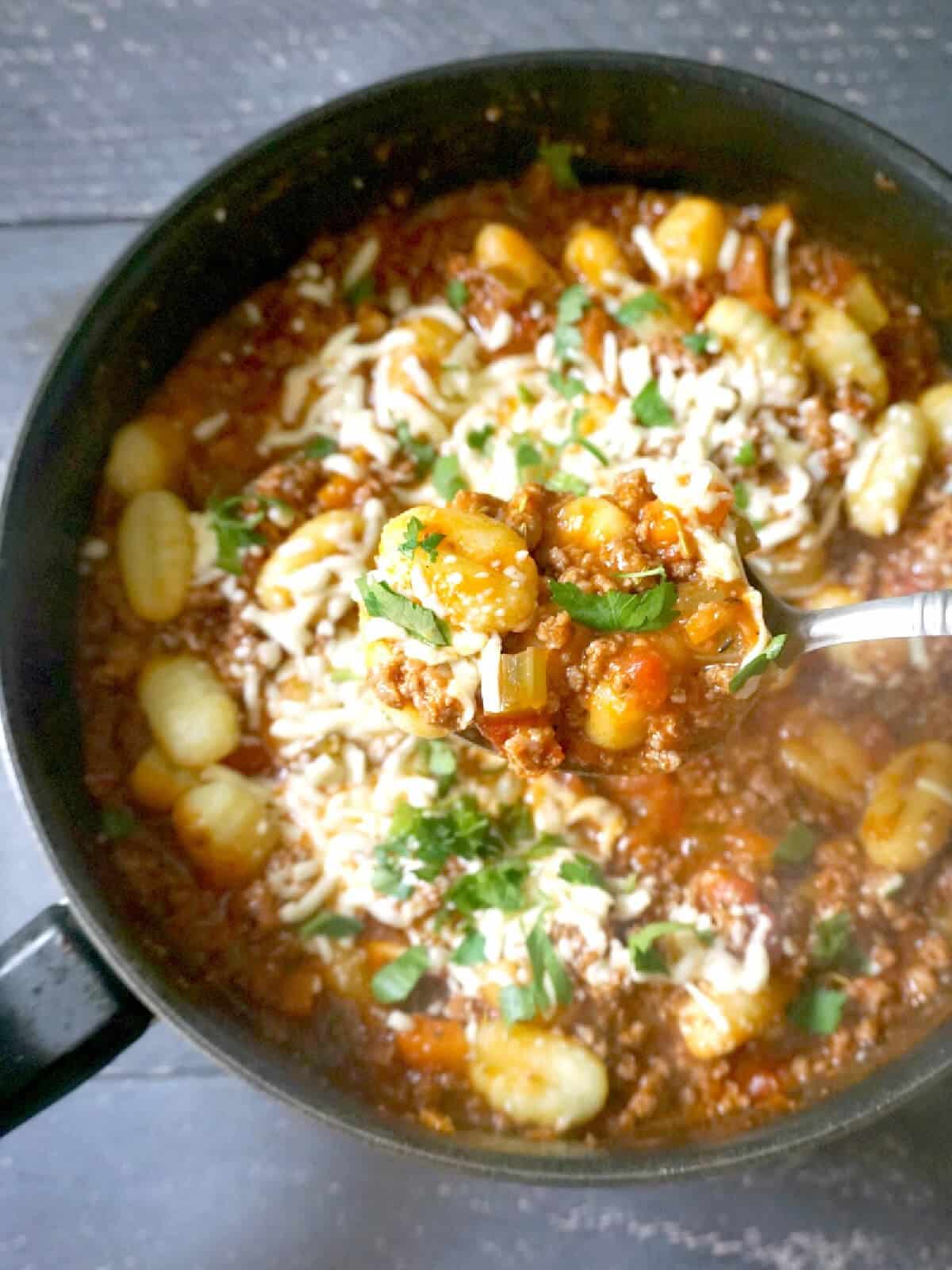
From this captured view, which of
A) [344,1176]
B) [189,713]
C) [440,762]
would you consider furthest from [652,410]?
[344,1176]

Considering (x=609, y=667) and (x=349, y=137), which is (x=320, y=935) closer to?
(x=609, y=667)

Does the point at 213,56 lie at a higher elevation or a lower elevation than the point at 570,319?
higher

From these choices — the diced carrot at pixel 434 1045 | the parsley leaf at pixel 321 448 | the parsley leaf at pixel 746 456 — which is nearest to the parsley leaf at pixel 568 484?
the parsley leaf at pixel 746 456

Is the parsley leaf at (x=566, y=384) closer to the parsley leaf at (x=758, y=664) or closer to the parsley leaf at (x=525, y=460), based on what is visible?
the parsley leaf at (x=525, y=460)

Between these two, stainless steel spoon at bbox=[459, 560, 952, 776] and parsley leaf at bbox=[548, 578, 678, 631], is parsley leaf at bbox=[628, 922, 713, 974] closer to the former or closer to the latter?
stainless steel spoon at bbox=[459, 560, 952, 776]

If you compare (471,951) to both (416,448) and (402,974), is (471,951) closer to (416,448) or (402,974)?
(402,974)

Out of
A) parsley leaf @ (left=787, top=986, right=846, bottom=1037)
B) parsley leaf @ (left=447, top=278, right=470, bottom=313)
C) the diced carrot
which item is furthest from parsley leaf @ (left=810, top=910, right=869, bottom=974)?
parsley leaf @ (left=447, top=278, right=470, bottom=313)
